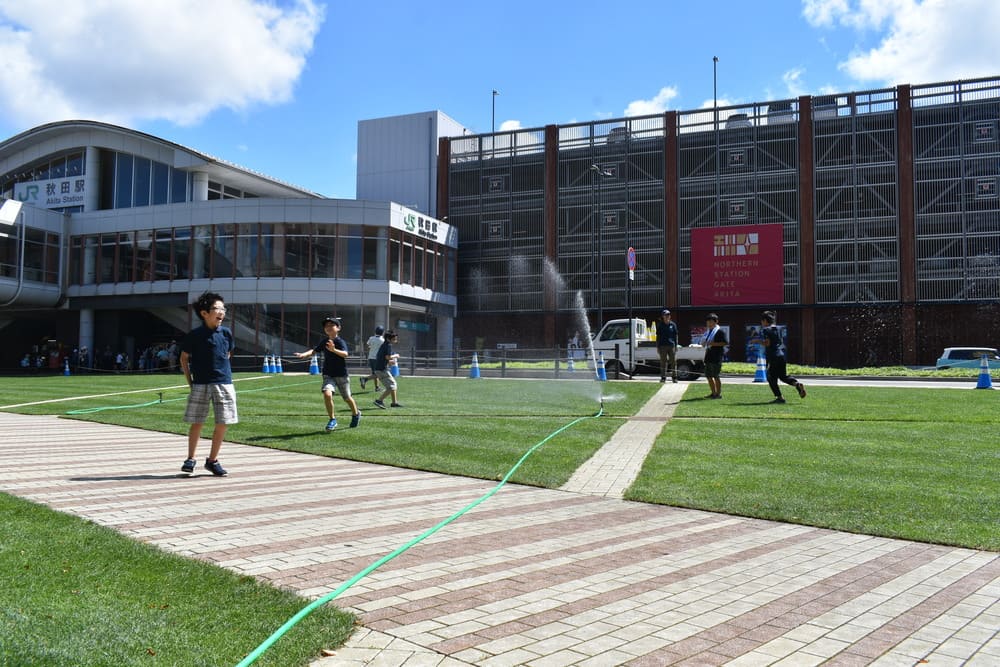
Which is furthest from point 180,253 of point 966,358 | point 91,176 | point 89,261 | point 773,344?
point 966,358

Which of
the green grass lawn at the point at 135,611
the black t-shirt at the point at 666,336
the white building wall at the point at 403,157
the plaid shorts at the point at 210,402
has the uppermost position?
the white building wall at the point at 403,157

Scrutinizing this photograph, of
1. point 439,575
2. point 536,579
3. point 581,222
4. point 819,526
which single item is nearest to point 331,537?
point 439,575

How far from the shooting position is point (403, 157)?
51156 millimetres

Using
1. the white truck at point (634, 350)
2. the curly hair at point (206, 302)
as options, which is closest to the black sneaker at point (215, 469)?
the curly hair at point (206, 302)

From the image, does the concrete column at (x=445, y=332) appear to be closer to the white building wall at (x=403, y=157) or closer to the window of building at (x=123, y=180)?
the white building wall at (x=403, y=157)

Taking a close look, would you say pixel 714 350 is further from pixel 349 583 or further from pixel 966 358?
pixel 966 358

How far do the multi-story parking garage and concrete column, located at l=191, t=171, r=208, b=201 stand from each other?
14.8 meters

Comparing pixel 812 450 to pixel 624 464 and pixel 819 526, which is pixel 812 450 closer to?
pixel 624 464

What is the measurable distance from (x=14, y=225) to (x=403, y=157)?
23.0 m

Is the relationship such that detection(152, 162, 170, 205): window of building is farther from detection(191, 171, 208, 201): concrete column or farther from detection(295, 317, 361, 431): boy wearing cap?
detection(295, 317, 361, 431): boy wearing cap

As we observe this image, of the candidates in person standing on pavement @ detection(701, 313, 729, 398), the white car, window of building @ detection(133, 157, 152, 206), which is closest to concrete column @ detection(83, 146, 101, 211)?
window of building @ detection(133, 157, 152, 206)

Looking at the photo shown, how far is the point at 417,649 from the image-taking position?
322cm

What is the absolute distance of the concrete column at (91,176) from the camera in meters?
44.1

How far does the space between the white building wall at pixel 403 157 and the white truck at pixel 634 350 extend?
24.8 meters
